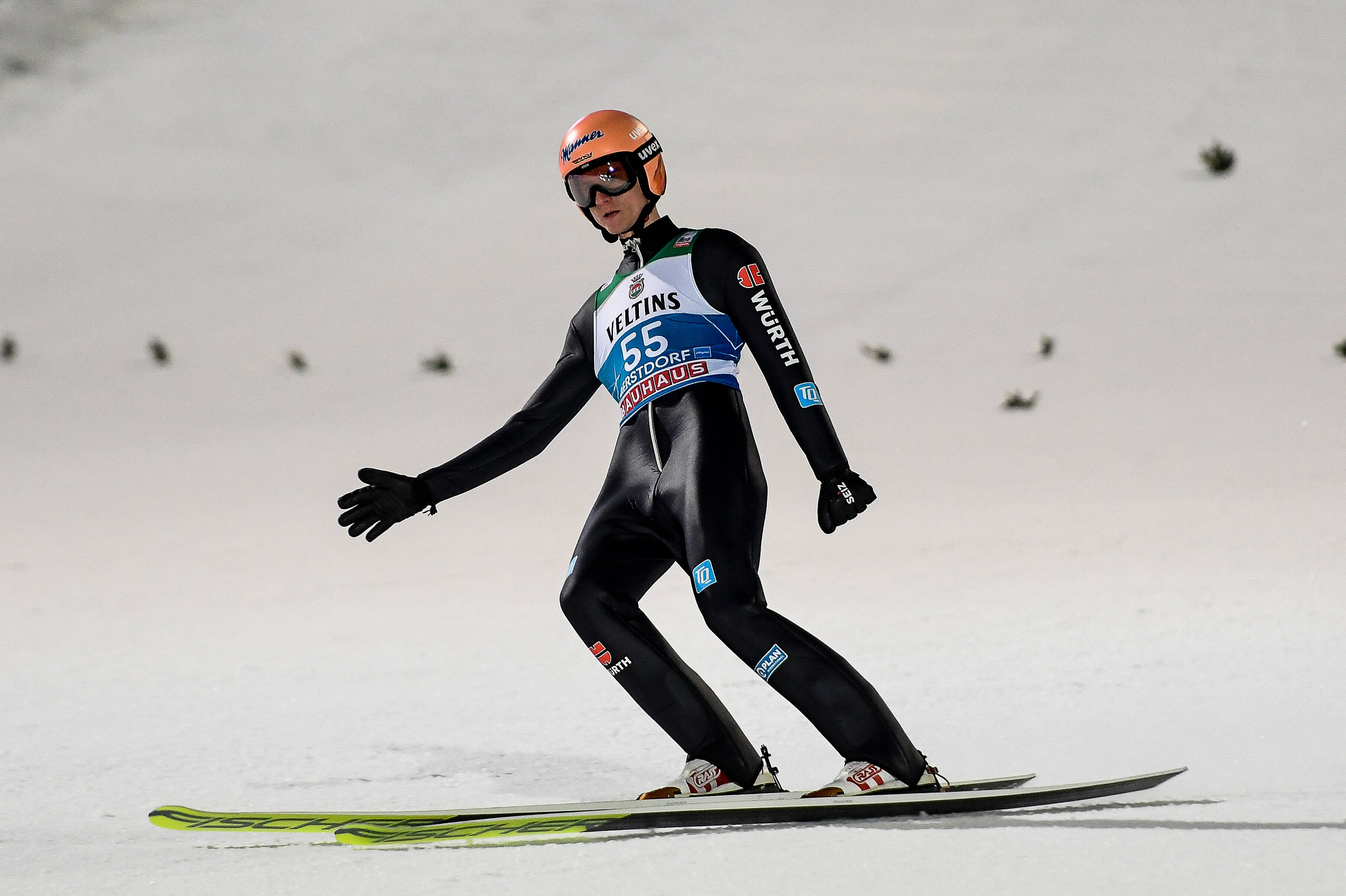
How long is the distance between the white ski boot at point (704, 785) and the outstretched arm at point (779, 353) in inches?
31.4

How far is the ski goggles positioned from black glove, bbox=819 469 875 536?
1.13m

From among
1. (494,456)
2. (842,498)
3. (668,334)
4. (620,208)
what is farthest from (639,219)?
(842,498)

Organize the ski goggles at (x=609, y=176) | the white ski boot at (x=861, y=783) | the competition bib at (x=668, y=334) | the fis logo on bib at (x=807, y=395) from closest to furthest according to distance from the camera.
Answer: the white ski boot at (x=861, y=783)
the fis logo on bib at (x=807, y=395)
the competition bib at (x=668, y=334)
the ski goggles at (x=609, y=176)

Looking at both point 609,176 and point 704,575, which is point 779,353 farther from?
point 609,176

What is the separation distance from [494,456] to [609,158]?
3.25ft

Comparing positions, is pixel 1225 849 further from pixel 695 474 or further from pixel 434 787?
pixel 434 787

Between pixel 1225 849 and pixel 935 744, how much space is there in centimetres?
165

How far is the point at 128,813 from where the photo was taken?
417 centimetres

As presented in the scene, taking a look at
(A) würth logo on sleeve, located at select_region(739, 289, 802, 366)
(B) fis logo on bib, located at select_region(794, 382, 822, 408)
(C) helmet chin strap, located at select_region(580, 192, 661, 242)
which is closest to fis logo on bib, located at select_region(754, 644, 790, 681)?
(B) fis logo on bib, located at select_region(794, 382, 822, 408)

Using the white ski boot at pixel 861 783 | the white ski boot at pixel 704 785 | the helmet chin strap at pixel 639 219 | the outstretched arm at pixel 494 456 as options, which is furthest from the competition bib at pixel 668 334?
the white ski boot at pixel 861 783

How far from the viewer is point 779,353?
12.4 ft

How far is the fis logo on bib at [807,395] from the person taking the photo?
3.74m

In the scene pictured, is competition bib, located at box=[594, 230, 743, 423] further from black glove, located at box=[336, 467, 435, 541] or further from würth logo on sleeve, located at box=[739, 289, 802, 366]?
black glove, located at box=[336, 467, 435, 541]

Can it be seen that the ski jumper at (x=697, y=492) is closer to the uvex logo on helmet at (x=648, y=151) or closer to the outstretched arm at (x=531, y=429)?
the outstretched arm at (x=531, y=429)
